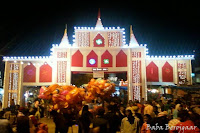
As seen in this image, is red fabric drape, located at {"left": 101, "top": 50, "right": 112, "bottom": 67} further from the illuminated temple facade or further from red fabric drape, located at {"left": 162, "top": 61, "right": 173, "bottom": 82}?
red fabric drape, located at {"left": 162, "top": 61, "right": 173, "bottom": 82}

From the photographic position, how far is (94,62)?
17.5 meters

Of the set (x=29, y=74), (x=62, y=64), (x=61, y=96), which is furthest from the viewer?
(x=29, y=74)

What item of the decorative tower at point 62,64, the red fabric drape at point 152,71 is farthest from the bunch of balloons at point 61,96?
the red fabric drape at point 152,71

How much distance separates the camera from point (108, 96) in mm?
12578

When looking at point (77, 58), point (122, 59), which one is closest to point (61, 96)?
point (77, 58)

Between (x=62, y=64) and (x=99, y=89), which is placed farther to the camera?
(x=62, y=64)

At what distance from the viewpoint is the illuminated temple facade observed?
1725 cm

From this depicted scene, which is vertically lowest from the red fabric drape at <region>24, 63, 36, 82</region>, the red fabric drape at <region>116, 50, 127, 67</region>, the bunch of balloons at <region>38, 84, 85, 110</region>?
the bunch of balloons at <region>38, 84, 85, 110</region>

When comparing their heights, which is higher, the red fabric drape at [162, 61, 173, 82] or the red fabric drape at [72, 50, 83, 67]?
the red fabric drape at [72, 50, 83, 67]

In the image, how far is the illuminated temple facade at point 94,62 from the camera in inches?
679

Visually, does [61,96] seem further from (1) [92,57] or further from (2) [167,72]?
(2) [167,72]

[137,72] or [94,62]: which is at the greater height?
[94,62]

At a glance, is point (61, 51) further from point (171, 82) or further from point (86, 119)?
point (86, 119)

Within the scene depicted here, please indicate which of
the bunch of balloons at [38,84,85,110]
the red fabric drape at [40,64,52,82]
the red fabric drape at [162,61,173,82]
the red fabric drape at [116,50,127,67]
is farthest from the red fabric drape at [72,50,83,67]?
the bunch of balloons at [38,84,85,110]
